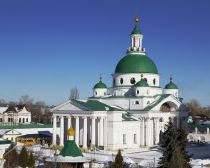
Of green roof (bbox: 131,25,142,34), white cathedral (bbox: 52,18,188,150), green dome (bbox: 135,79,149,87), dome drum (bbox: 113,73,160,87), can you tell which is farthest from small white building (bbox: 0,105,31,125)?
green dome (bbox: 135,79,149,87)

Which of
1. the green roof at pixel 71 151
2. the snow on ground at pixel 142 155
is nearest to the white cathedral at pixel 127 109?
the snow on ground at pixel 142 155

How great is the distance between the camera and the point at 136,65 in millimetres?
46656

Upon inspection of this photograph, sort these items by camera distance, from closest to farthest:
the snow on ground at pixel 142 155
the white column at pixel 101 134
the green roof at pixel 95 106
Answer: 1. the snow on ground at pixel 142 155
2. the green roof at pixel 95 106
3. the white column at pixel 101 134

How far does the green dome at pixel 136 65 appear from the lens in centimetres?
4656

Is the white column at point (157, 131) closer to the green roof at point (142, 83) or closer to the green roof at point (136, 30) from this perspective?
the green roof at point (142, 83)

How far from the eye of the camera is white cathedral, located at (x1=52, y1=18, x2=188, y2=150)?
41219 millimetres

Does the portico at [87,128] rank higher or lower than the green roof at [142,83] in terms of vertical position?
lower

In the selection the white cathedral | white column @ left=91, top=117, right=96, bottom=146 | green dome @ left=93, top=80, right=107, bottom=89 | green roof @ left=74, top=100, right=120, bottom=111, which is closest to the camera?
white column @ left=91, top=117, right=96, bottom=146

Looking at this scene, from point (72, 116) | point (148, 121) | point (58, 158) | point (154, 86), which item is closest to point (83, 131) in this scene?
point (72, 116)

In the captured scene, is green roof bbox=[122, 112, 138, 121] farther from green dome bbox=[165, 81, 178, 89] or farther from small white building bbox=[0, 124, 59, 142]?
small white building bbox=[0, 124, 59, 142]

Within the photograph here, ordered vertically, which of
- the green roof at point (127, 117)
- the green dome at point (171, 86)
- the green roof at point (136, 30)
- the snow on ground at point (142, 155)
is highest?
the green roof at point (136, 30)

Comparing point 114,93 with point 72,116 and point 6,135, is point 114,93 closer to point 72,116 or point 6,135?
point 72,116

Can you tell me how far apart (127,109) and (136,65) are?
5.03 metres

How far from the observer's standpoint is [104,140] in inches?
1622
